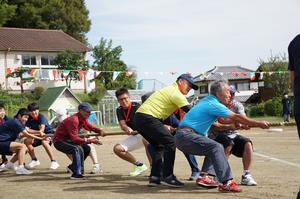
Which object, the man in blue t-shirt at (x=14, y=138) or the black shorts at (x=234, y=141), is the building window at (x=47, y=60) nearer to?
the man in blue t-shirt at (x=14, y=138)

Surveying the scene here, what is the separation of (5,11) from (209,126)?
49625mm

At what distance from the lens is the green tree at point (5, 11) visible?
173 ft

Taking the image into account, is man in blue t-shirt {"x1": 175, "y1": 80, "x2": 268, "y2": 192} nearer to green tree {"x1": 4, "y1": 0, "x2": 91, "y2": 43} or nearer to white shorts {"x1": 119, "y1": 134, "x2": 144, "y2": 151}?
white shorts {"x1": 119, "y1": 134, "x2": 144, "y2": 151}

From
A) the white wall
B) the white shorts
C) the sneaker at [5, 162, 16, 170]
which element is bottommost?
the sneaker at [5, 162, 16, 170]

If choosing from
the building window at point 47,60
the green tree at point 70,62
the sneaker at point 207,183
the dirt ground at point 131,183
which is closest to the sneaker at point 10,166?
the dirt ground at point 131,183

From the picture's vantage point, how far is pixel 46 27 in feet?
201

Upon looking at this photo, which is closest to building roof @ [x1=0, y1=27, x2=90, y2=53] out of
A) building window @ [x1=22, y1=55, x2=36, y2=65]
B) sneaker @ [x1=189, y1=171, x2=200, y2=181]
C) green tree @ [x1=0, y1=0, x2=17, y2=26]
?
building window @ [x1=22, y1=55, x2=36, y2=65]

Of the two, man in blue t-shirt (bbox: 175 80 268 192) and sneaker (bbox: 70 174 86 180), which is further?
sneaker (bbox: 70 174 86 180)

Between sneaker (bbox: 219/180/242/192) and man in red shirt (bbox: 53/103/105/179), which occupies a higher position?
man in red shirt (bbox: 53/103/105/179)

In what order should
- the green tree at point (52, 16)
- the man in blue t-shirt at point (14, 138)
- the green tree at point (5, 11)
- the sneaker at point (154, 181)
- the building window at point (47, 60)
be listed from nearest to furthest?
the sneaker at point (154, 181), the man in blue t-shirt at point (14, 138), the green tree at point (5, 11), the building window at point (47, 60), the green tree at point (52, 16)

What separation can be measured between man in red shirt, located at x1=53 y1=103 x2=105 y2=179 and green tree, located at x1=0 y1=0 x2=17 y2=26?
46.0m

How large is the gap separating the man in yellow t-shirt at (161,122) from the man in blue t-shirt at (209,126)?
1.40 feet

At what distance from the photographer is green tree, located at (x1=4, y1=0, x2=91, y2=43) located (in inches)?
2350

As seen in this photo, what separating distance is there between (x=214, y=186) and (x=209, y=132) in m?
1.02
